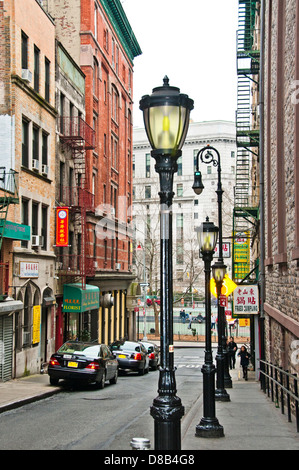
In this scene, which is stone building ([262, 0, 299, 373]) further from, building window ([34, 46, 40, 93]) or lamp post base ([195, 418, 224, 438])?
building window ([34, 46, 40, 93])

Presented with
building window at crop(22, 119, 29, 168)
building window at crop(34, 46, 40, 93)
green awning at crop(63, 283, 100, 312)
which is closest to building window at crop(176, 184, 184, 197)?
green awning at crop(63, 283, 100, 312)

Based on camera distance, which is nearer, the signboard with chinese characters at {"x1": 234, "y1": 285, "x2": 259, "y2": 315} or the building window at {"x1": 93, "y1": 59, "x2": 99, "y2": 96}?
the signboard with chinese characters at {"x1": 234, "y1": 285, "x2": 259, "y2": 315}

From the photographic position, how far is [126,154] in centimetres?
5025

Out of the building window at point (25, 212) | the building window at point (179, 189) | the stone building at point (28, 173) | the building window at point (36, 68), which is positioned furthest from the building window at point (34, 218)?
the building window at point (179, 189)

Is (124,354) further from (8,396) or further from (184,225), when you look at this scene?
(184,225)

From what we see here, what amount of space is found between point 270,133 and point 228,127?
81.3 meters

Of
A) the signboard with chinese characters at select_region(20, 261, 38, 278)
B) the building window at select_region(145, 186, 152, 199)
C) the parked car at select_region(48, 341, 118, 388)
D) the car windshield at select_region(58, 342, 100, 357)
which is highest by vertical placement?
the building window at select_region(145, 186, 152, 199)

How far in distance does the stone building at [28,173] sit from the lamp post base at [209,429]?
1067cm

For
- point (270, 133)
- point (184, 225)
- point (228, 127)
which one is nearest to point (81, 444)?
point (270, 133)

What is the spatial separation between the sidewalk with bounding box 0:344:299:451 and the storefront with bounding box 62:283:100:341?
319 inches

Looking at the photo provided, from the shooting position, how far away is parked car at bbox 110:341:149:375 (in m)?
26.5

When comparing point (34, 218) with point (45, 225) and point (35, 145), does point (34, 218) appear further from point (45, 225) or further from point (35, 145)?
point (35, 145)

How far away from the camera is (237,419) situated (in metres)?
13.3

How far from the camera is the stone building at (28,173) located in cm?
2208
